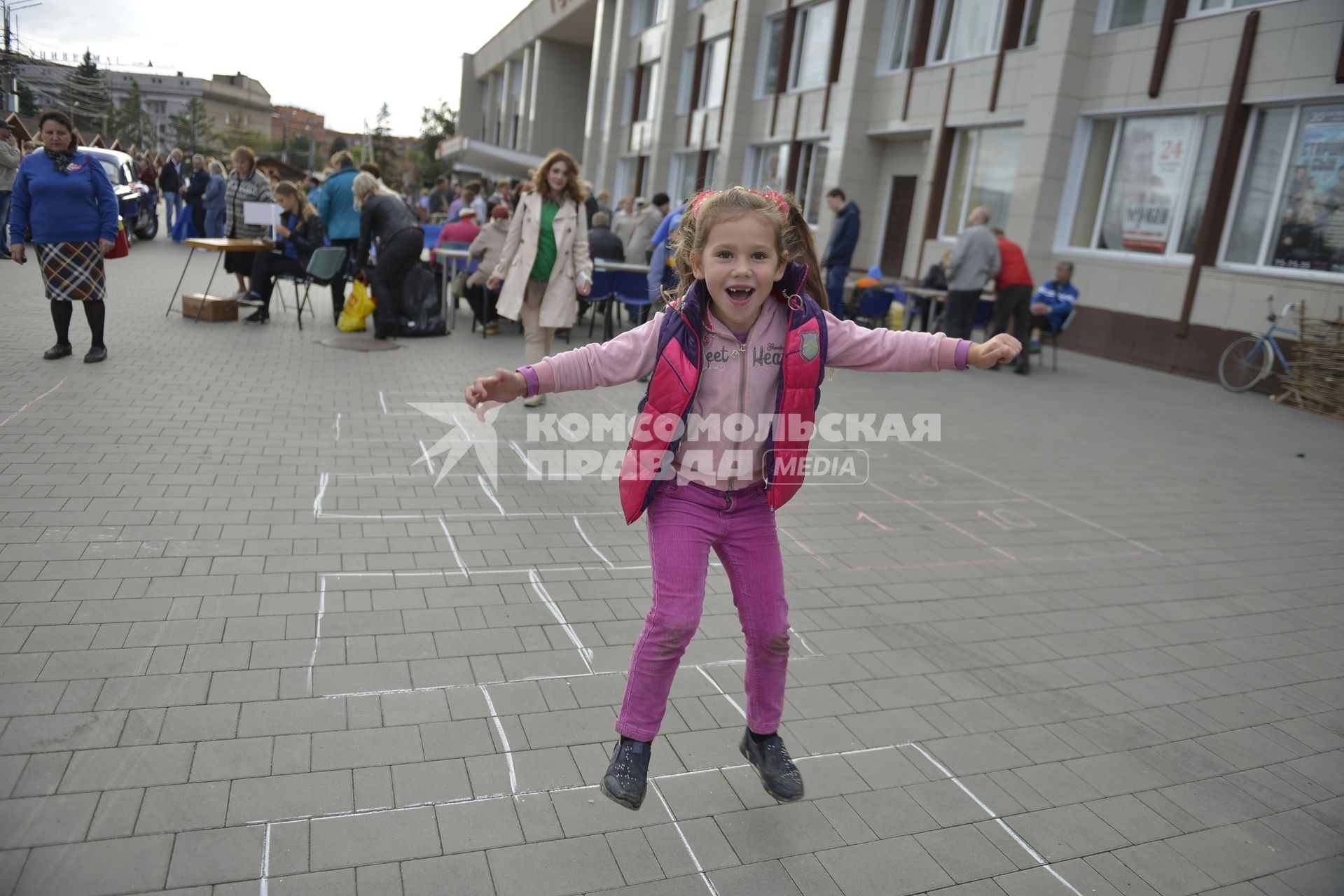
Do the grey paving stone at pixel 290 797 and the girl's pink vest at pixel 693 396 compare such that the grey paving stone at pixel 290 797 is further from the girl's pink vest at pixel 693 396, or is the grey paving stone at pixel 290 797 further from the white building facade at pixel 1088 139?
the white building facade at pixel 1088 139

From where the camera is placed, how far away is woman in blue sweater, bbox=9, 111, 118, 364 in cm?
712

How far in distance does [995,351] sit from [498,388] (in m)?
1.36

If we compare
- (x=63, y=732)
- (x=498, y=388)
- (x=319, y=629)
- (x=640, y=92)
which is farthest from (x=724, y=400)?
(x=640, y=92)

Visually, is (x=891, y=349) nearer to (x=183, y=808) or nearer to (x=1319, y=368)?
(x=183, y=808)

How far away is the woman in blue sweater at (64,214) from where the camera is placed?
23.4 feet

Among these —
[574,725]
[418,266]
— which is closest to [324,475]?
[574,725]

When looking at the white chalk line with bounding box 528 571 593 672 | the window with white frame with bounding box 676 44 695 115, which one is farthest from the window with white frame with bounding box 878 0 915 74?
the white chalk line with bounding box 528 571 593 672

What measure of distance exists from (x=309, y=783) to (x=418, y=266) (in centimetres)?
914

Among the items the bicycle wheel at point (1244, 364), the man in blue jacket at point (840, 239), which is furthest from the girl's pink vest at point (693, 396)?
the bicycle wheel at point (1244, 364)

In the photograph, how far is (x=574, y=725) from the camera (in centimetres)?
311

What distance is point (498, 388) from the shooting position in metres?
2.50

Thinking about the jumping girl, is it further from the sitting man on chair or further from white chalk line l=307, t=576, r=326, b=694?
the sitting man on chair

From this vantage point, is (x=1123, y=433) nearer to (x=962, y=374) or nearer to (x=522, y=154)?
(x=962, y=374)

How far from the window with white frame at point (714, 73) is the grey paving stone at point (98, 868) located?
25402 mm
